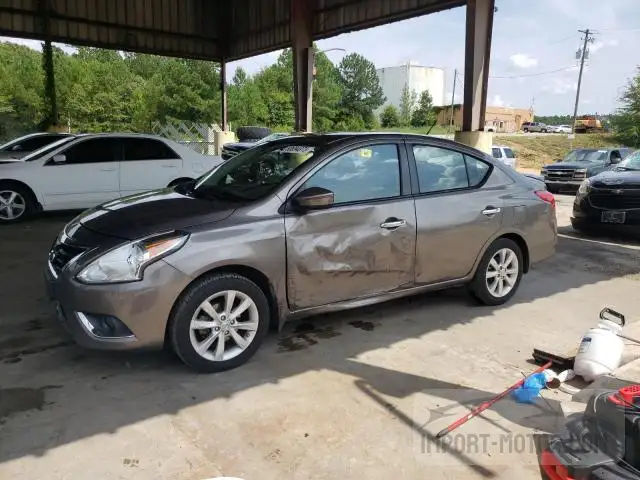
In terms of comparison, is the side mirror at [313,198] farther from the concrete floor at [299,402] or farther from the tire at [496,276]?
the tire at [496,276]

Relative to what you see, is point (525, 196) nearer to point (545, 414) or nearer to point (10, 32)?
point (545, 414)

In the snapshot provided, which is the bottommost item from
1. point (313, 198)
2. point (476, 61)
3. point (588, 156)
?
point (588, 156)

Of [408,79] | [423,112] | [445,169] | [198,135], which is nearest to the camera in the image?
[445,169]

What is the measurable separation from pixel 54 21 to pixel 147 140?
1005 cm

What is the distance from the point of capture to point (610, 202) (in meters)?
8.72

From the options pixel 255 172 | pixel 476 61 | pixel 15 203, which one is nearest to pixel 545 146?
pixel 476 61

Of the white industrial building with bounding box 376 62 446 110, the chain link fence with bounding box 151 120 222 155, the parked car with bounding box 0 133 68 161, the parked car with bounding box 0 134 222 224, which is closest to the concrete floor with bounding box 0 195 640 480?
the parked car with bounding box 0 134 222 224

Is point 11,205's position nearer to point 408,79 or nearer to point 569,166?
point 569,166

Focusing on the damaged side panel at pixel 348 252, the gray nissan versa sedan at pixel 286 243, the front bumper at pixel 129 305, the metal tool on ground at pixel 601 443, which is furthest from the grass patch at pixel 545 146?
the front bumper at pixel 129 305

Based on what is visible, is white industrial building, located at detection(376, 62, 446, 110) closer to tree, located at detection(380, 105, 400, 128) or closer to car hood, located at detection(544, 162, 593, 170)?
tree, located at detection(380, 105, 400, 128)

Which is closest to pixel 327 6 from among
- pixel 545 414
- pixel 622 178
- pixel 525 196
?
pixel 622 178

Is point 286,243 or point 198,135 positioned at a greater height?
point 198,135

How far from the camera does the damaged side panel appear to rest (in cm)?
393

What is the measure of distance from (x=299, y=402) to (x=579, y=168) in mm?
17513
